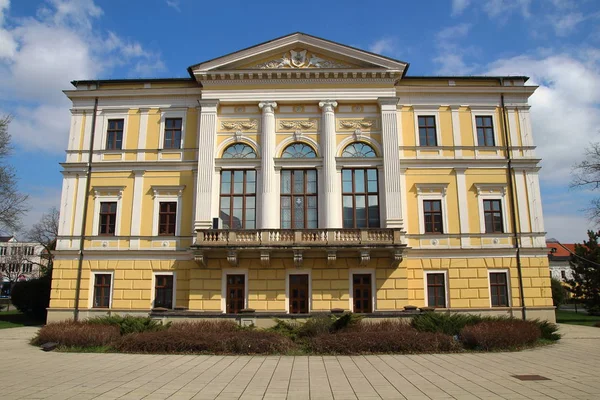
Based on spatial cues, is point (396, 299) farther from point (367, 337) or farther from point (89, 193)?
point (89, 193)

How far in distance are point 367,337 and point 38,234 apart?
5790cm

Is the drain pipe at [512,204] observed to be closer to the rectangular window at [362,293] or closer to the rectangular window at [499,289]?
the rectangular window at [499,289]

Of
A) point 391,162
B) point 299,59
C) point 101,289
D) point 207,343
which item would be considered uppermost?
point 299,59

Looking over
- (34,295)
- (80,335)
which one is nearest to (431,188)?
(80,335)

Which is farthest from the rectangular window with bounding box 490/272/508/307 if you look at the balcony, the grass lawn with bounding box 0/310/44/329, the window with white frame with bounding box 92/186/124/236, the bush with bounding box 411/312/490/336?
the grass lawn with bounding box 0/310/44/329

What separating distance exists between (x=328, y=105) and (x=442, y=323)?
574 inches

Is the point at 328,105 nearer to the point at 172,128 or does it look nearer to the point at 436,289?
the point at 172,128

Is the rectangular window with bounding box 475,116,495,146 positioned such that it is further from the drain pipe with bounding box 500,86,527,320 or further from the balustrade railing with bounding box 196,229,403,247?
the balustrade railing with bounding box 196,229,403,247

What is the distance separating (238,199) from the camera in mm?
27281

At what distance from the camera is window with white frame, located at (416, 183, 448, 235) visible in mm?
27359

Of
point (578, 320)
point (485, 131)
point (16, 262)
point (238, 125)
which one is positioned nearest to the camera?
point (238, 125)

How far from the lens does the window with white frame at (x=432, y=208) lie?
27359mm

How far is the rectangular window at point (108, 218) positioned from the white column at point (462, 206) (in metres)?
21.6

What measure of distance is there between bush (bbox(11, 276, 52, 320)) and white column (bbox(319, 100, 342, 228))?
21651 mm
